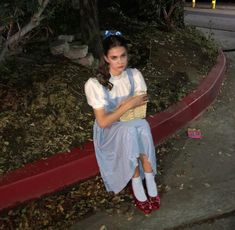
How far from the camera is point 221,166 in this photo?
4312 mm

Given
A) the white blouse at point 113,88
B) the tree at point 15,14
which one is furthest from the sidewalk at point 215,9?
the white blouse at point 113,88

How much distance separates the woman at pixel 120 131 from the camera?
3.46m

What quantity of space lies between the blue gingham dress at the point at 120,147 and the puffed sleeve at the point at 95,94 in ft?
0.18

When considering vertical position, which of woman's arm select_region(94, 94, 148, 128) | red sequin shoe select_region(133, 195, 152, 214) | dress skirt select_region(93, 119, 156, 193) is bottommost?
red sequin shoe select_region(133, 195, 152, 214)

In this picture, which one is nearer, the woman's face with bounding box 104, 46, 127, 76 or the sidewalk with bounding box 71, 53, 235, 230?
the woman's face with bounding box 104, 46, 127, 76

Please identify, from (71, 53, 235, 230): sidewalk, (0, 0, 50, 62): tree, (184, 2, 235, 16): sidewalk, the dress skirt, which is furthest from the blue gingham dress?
(184, 2, 235, 16): sidewalk

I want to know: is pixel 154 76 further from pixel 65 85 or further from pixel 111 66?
pixel 111 66

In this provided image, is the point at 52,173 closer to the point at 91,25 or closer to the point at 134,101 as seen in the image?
the point at 134,101

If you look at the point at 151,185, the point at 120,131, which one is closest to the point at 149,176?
the point at 151,185

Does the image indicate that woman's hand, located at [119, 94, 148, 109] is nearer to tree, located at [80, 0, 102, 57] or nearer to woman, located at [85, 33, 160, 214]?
woman, located at [85, 33, 160, 214]

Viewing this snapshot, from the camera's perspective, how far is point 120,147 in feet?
11.8

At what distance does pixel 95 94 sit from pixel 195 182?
1.25 metres

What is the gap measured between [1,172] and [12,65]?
157 centimetres

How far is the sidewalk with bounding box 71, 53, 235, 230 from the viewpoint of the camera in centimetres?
357
